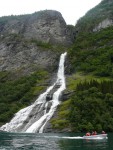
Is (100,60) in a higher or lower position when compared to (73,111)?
higher

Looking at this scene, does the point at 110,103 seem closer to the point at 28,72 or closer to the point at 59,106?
the point at 59,106

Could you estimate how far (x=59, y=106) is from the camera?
12538 centimetres

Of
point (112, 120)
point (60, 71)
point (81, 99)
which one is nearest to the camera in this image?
point (112, 120)

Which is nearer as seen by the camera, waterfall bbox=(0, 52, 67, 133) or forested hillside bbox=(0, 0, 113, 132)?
forested hillside bbox=(0, 0, 113, 132)

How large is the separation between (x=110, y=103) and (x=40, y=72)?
80.4m

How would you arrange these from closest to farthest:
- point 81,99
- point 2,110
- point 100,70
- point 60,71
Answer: point 81,99, point 2,110, point 100,70, point 60,71

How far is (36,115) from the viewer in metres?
122

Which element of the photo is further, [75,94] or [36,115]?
[75,94]

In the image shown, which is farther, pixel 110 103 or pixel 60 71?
pixel 60 71

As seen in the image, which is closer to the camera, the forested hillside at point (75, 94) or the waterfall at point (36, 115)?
the forested hillside at point (75, 94)

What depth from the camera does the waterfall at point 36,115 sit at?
114225 millimetres

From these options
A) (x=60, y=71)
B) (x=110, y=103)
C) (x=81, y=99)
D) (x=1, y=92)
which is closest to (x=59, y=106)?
(x=81, y=99)

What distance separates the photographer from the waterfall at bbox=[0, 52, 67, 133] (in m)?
114

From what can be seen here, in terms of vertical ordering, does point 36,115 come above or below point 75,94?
below
